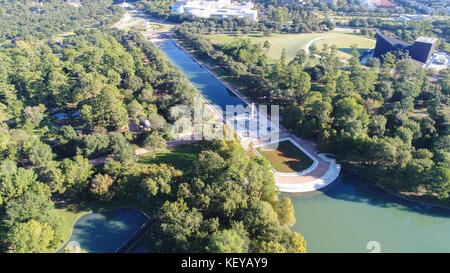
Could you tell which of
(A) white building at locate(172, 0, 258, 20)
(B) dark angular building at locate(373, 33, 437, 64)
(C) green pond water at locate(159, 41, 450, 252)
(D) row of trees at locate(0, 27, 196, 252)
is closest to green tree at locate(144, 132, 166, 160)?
(D) row of trees at locate(0, 27, 196, 252)

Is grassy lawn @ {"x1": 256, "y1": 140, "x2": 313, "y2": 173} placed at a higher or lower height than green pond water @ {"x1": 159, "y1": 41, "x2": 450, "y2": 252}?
higher

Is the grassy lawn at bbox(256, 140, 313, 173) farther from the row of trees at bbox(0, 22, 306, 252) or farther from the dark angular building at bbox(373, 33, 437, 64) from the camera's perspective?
the dark angular building at bbox(373, 33, 437, 64)

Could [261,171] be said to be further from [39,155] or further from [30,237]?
[39,155]

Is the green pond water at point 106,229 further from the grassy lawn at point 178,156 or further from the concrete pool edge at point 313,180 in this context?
the concrete pool edge at point 313,180

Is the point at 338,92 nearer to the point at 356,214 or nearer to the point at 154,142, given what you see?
the point at 356,214

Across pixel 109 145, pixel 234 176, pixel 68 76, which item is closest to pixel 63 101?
pixel 68 76
